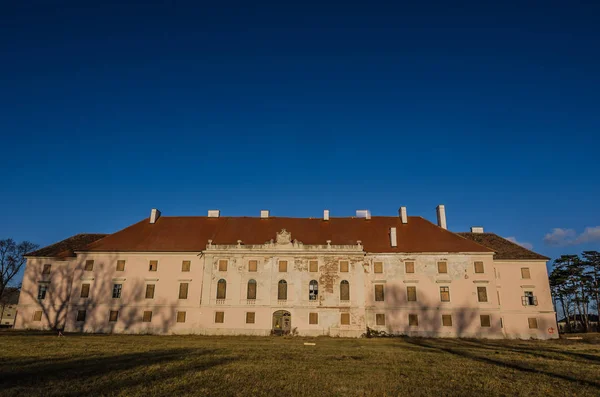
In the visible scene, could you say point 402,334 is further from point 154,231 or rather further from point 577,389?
point 154,231

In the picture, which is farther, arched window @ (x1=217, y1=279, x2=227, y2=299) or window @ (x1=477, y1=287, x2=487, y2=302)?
arched window @ (x1=217, y1=279, x2=227, y2=299)

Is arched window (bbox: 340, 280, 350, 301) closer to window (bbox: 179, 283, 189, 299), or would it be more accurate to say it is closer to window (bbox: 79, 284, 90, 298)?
window (bbox: 179, 283, 189, 299)

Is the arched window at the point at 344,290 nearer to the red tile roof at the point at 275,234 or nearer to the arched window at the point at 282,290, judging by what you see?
the red tile roof at the point at 275,234

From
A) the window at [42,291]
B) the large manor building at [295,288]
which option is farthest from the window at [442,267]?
the window at [42,291]

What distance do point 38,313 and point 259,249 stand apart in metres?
26.1

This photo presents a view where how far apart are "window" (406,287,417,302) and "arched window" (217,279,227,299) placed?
1929 cm

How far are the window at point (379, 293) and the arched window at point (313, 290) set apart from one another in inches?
250

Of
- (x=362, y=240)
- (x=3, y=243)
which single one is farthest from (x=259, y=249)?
(x=3, y=243)

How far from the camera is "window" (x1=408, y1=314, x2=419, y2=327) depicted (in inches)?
1565

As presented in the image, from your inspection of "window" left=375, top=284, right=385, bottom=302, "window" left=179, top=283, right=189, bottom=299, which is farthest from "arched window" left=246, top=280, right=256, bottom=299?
"window" left=375, top=284, right=385, bottom=302

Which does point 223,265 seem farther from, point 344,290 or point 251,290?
point 344,290

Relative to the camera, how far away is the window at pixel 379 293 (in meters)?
40.7

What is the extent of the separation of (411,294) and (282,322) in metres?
13.9

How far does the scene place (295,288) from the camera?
40.4m
